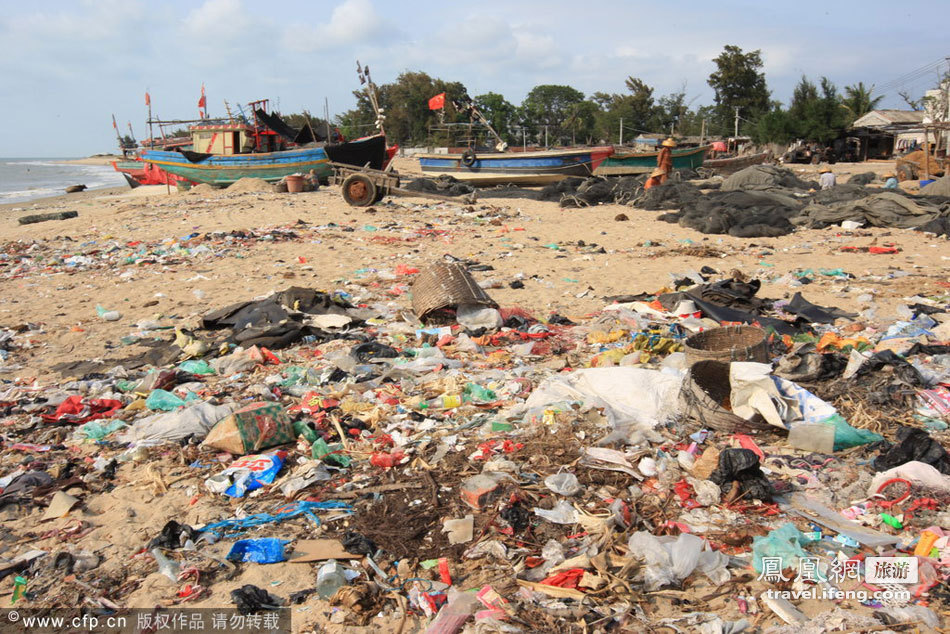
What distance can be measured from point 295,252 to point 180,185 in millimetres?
12730

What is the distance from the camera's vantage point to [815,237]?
31.5 feet

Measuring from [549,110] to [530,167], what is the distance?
28.7 m

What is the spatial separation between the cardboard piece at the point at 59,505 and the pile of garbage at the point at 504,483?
0.6 inches

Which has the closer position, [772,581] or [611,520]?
[772,581]

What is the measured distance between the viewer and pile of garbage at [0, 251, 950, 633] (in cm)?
230

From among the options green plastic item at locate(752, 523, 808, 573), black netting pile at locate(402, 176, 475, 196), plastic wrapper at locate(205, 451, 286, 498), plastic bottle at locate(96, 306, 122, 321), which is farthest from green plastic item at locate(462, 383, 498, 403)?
black netting pile at locate(402, 176, 475, 196)

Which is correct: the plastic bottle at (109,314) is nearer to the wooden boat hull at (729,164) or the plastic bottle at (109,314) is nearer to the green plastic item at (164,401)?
the green plastic item at (164,401)

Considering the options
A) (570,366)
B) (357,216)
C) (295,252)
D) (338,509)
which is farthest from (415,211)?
(338,509)

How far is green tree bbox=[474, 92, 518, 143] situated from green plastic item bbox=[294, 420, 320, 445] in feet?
123

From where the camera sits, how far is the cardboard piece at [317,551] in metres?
2.54

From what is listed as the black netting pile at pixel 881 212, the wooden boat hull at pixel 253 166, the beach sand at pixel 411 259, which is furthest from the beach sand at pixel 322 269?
the wooden boat hull at pixel 253 166

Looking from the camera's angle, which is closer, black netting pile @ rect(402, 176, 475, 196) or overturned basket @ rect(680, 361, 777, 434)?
overturned basket @ rect(680, 361, 777, 434)

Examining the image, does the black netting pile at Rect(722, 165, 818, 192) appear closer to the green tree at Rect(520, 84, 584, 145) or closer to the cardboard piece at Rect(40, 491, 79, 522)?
the cardboard piece at Rect(40, 491, 79, 522)

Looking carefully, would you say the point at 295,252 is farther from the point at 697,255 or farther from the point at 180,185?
the point at 180,185
